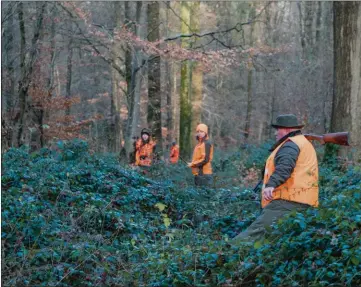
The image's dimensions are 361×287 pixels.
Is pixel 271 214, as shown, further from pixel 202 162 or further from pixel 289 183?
pixel 202 162

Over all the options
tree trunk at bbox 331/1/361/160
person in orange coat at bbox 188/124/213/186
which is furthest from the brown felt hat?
person in orange coat at bbox 188/124/213/186

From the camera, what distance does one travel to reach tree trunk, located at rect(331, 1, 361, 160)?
1362cm

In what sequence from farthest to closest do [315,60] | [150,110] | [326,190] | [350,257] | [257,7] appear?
[257,7] < [315,60] < [150,110] < [326,190] < [350,257]

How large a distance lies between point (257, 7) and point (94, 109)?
14317 millimetres

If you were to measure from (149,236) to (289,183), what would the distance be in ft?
7.88

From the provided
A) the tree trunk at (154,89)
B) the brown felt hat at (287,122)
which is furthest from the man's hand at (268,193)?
the tree trunk at (154,89)

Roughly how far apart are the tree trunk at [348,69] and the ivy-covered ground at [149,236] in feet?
6.44

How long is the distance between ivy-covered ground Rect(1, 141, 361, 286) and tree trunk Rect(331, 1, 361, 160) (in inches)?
77.3

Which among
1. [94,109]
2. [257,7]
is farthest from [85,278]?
[94,109]

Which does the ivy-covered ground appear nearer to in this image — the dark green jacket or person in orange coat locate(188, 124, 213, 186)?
the dark green jacket

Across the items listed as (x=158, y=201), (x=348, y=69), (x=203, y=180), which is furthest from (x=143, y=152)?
(x=348, y=69)

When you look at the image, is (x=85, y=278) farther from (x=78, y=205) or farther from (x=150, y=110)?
(x=150, y=110)

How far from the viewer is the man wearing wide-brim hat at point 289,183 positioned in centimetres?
756

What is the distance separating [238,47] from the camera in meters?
21.8
